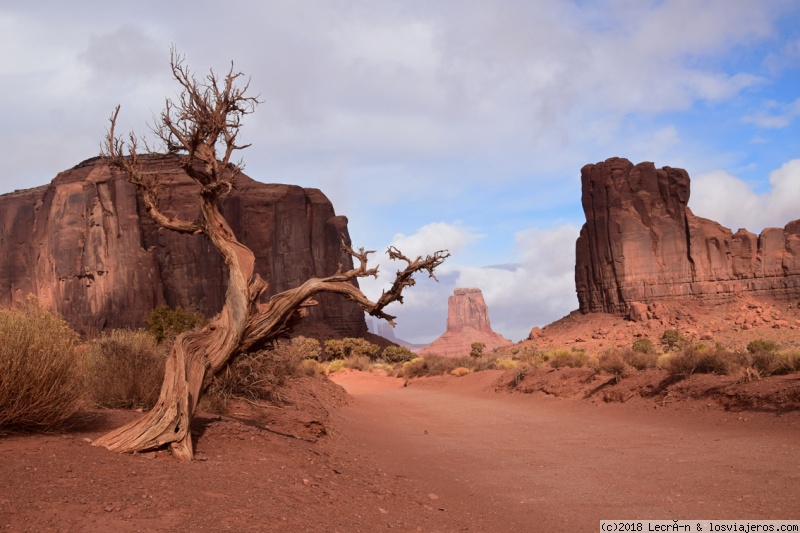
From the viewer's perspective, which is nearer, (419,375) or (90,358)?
(90,358)

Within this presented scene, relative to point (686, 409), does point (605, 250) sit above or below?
above

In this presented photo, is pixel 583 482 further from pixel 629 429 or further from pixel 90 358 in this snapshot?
pixel 90 358

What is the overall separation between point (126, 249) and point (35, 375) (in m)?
67.1

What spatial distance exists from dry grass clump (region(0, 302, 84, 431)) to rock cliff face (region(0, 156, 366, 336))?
57.6 metres

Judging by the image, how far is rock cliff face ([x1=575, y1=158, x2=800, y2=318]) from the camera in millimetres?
69750

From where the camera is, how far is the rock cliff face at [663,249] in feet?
229

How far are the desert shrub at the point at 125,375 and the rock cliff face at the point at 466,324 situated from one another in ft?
479

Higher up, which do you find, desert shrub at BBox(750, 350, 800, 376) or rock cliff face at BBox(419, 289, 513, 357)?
rock cliff face at BBox(419, 289, 513, 357)

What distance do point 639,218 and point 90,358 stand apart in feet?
233

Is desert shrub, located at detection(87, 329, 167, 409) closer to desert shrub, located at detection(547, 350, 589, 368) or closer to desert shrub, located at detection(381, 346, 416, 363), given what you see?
desert shrub, located at detection(547, 350, 589, 368)

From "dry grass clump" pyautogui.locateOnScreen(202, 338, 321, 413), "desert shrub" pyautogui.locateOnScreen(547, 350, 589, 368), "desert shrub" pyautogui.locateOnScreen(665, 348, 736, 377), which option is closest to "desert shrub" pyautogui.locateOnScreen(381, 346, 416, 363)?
"desert shrub" pyautogui.locateOnScreen(547, 350, 589, 368)

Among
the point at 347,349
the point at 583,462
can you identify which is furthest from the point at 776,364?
the point at 347,349

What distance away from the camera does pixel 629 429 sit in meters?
13.2

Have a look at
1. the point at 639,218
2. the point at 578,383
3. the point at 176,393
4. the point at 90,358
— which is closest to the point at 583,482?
the point at 176,393
